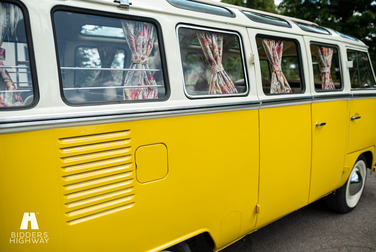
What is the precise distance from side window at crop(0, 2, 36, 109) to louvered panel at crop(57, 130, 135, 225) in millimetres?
327

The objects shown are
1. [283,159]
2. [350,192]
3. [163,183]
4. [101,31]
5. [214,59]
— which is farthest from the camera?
[350,192]

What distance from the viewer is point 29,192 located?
1479 millimetres

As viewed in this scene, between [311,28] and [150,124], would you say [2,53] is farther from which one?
[311,28]

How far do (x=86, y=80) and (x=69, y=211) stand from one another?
85cm

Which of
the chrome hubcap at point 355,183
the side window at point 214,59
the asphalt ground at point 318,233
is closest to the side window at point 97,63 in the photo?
the side window at point 214,59

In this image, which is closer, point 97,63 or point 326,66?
point 97,63

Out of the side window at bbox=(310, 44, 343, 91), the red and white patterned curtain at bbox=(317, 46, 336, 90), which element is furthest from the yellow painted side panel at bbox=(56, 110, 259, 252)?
the red and white patterned curtain at bbox=(317, 46, 336, 90)

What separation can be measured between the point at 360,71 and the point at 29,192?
4522 mm

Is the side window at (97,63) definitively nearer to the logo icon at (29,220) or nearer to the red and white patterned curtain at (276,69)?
the logo icon at (29,220)

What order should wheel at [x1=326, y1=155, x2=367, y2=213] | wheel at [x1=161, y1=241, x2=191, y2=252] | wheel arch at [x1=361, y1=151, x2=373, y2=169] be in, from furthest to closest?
1. wheel arch at [x1=361, y1=151, x2=373, y2=169]
2. wheel at [x1=326, y1=155, x2=367, y2=213]
3. wheel at [x1=161, y1=241, x2=191, y2=252]

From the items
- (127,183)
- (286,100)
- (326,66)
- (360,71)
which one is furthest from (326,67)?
(127,183)

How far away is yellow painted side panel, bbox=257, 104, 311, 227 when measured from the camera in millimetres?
2625

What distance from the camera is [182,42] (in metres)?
2.15

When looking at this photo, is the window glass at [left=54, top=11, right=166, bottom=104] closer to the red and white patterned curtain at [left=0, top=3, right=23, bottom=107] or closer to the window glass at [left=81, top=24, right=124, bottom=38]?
the window glass at [left=81, top=24, right=124, bottom=38]
